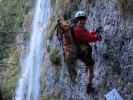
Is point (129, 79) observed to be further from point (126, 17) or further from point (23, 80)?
point (23, 80)

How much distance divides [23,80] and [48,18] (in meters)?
3.45

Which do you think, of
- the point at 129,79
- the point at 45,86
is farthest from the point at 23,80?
the point at 129,79

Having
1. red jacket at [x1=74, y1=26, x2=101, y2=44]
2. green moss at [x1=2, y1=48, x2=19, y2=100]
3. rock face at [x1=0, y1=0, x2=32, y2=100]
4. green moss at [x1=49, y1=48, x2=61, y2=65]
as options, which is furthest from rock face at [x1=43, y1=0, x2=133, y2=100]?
rock face at [x1=0, y1=0, x2=32, y2=100]

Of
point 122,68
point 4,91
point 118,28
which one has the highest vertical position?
point 118,28

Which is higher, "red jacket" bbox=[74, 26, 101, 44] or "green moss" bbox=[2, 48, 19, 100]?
"red jacket" bbox=[74, 26, 101, 44]

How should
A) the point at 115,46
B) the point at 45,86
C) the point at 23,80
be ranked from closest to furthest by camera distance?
the point at 115,46 < the point at 45,86 < the point at 23,80

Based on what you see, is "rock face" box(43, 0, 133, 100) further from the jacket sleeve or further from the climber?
the jacket sleeve

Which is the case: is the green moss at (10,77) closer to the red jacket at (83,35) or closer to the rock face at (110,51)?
the rock face at (110,51)

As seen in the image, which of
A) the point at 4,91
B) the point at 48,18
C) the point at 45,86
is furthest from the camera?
the point at 4,91

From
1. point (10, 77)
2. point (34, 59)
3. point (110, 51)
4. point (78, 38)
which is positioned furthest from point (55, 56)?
point (10, 77)

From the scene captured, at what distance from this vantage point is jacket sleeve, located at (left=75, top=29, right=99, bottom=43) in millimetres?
8594

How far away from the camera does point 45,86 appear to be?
14.0 meters

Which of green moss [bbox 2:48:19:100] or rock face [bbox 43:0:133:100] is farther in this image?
green moss [bbox 2:48:19:100]

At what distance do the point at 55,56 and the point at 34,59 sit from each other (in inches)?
149
